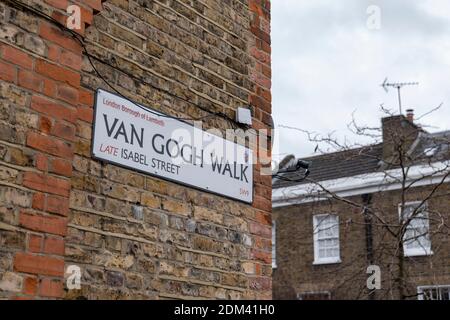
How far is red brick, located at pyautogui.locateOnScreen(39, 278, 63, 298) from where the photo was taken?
3252mm

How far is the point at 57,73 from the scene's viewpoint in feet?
11.6

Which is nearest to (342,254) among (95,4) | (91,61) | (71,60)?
(91,61)

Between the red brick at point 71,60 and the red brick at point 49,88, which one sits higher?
the red brick at point 71,60

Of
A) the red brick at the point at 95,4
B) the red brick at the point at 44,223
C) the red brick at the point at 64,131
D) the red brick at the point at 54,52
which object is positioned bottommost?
the red brick at the point at 44,223

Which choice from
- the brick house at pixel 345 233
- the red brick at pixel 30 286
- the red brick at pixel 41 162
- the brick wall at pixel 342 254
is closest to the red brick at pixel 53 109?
the red brick at pixel 41 162

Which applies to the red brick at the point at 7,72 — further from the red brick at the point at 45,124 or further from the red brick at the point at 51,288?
the red brick at the point at 51,288

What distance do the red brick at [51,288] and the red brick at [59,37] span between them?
4.32ft

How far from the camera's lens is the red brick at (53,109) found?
3.41m

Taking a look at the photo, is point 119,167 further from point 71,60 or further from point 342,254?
point 342,254

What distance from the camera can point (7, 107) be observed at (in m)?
3.27

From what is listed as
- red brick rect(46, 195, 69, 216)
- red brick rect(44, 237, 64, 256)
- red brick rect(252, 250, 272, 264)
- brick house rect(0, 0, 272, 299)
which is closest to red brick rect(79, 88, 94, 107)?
brick house rect(0, 0, 272, 299)

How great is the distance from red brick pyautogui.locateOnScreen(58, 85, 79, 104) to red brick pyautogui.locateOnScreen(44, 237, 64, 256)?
783mm

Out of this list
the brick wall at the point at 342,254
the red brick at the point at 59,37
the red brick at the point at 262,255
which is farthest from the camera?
the brick wall at the point at 342,254

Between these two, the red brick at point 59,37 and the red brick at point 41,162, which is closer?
the red brick at point 41,162
